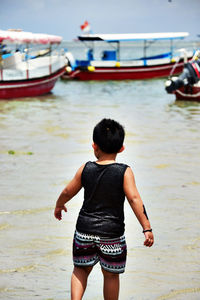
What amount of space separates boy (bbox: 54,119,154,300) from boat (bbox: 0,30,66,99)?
16.7 meters

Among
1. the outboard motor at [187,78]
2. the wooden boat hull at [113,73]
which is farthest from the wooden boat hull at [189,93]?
the wooden boat hull at [113,73]

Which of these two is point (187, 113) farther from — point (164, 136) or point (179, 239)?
point (179, 239)

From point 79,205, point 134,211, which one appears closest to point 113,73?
point 79,205

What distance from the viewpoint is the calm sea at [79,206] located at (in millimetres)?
3461

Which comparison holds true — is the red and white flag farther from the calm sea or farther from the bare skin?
the bare skin

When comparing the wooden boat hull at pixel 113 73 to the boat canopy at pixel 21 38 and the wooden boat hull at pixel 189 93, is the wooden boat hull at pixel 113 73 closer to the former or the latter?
the boat canopy at pixel 21 38

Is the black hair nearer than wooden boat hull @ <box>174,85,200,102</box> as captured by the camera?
Yes

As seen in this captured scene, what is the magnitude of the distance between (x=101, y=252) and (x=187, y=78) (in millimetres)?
15730

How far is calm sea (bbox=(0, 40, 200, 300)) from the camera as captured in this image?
3.46 m

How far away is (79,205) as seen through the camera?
17.2ft

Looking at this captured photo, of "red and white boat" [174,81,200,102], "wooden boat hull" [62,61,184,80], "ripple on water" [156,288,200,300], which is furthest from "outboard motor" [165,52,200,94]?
"ripple on water" [156,288,200,300]

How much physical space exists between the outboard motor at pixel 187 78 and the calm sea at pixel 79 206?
4.45m

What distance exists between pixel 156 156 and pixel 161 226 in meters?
3.52

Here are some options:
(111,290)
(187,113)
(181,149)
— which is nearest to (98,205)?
(111,290)
